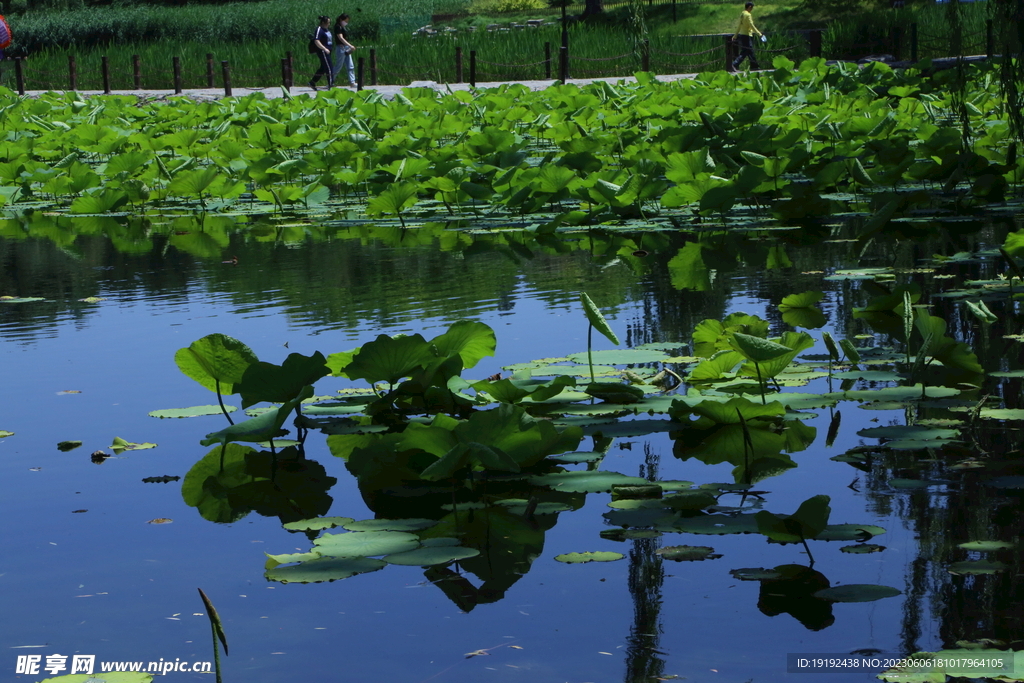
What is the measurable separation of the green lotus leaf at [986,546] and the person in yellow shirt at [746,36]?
18729 millimetres

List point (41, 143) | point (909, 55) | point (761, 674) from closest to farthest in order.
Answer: point (761, 674) → point (41, 143) → point (909, 55)

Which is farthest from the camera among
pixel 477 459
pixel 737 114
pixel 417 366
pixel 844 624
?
pixel 737 114

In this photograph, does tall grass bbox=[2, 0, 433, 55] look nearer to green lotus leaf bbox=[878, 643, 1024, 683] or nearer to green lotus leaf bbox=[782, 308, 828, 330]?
green lotus leaf bbox=[782, 308, 828, 330]

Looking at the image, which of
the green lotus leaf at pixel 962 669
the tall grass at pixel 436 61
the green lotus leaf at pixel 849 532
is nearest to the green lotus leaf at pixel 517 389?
the green lotus leaf at pixel 849 532

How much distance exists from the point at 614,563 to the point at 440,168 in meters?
4.67

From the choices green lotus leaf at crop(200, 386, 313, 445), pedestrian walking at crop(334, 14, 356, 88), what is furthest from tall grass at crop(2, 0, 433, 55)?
green lotus leaf at crop(200, 386, 313, 445)

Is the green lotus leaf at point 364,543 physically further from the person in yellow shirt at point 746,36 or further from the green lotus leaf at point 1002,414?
the person in yellow shirt at point 746,36

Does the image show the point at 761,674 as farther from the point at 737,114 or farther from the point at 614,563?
the point at 737,114

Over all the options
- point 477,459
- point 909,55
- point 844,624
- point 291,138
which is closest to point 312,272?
point 477,459

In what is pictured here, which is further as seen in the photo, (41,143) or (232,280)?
(41,143)

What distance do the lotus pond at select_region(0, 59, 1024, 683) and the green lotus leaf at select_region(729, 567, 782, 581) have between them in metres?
0.01

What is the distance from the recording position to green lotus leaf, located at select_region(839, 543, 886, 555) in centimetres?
164

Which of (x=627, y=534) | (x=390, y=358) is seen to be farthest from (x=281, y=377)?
(x=627, y=534)

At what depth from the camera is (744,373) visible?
2482mm
